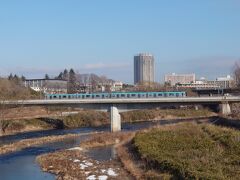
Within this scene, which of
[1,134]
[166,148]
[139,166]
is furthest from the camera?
[1,134]

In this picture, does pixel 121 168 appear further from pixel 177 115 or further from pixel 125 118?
pixel 177 115

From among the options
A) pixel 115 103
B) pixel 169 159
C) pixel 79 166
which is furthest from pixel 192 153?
pixel 115 103

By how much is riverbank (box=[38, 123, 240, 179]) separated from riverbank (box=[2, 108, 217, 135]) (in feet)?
88.0

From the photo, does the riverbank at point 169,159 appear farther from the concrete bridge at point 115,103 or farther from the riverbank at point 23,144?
the concrete bridge at point 115,103

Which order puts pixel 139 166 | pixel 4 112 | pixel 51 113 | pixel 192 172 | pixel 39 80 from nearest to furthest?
pixel 192 172
pixel 139 166
pixel 4 112
pixel 51 113
pixel 39 80

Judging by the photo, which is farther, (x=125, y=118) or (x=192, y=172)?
(x=125, y=118)

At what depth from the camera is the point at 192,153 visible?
28.9 metres

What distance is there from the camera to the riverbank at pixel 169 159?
23125 millimetres

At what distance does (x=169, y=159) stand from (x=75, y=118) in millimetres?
52252

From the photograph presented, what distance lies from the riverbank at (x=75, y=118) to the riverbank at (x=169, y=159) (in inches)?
1055

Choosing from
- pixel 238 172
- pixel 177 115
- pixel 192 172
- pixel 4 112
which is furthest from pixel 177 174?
pixel 177 115

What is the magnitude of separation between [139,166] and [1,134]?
36.4 m

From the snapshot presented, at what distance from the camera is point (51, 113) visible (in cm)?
8562

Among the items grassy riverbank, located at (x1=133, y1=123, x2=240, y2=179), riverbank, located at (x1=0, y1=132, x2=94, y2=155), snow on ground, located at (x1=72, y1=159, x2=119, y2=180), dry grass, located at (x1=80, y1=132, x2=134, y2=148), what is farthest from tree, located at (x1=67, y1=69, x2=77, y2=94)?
snow on ground, located at (x1=72, y1=159, x2=119, y2=180)
